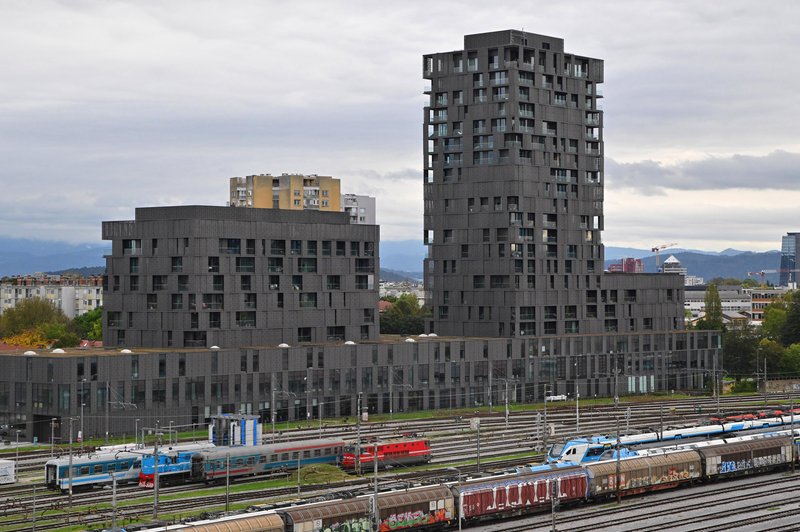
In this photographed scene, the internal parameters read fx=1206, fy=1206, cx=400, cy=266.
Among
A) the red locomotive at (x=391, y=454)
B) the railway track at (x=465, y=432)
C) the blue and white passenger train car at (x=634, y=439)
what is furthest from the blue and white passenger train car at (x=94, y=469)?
the blue and white passenger train car at (x=634, y=439)

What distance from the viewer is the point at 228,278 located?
171 metres

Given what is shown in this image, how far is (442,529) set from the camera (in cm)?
9900

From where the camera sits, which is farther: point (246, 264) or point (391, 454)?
point (246, 264)

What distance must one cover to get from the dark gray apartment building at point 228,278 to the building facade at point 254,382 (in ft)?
25.4

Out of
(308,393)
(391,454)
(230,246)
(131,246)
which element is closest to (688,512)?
(391,454)

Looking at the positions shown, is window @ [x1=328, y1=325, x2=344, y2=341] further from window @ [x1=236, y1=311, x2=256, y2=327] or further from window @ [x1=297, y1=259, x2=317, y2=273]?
window @ [x1=236, y1=311, x2=256, y2=327]

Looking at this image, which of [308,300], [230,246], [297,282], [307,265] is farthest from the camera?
[308,300]

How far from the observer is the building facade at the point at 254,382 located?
490 ft

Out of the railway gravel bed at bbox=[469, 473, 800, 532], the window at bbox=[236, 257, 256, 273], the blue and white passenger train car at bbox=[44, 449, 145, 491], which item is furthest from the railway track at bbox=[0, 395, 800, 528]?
the window at bbox=[236, 257, 256, 273]

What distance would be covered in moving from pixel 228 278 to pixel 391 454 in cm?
5224

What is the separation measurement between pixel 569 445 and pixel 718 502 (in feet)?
58.2

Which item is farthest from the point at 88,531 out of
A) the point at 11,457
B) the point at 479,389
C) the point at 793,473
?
the point at 479,389

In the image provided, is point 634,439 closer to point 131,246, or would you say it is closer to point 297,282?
point 297,282

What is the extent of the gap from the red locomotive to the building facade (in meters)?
35.6
